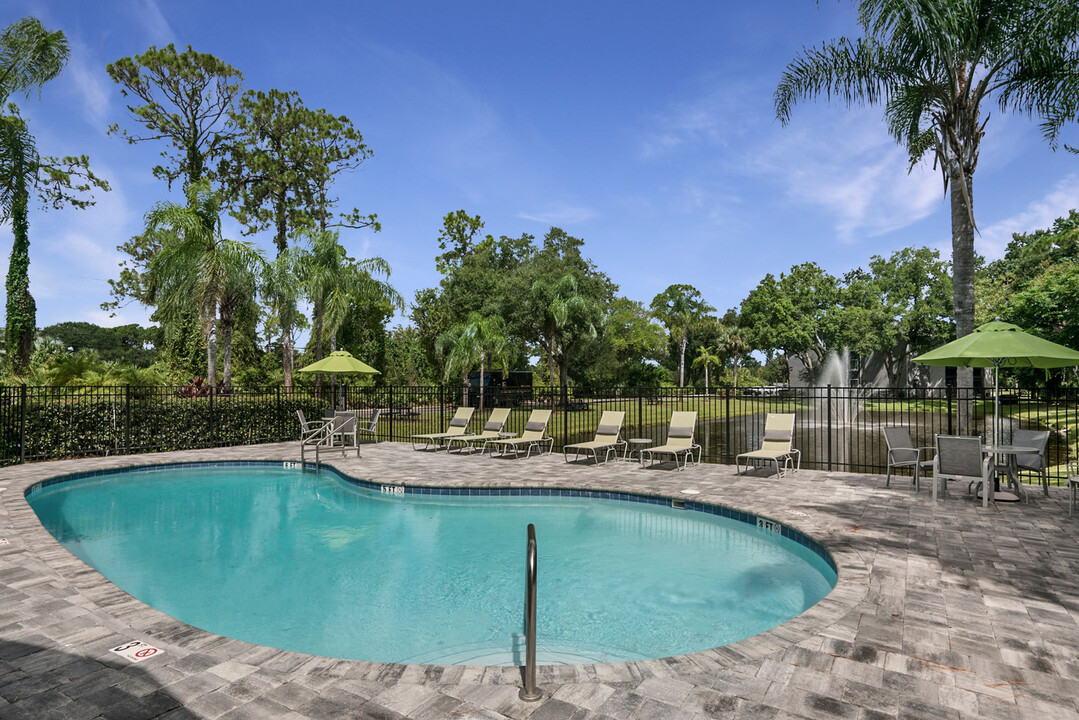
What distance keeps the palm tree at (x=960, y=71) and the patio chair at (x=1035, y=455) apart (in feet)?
5.70

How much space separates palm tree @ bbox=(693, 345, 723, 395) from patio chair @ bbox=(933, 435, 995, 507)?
143 feet

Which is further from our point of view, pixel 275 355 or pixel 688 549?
pixel 275 355

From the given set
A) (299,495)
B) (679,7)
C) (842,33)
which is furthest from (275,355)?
(842,33)

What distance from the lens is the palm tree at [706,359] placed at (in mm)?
51578

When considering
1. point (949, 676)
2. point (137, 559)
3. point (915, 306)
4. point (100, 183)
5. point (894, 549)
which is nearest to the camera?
point (949, 676)

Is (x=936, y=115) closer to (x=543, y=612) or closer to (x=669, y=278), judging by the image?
(x=543, y=612)

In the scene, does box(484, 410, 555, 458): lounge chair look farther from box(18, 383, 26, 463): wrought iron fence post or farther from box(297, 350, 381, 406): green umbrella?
box(18, 383, 26, 463): wrought iron fence post

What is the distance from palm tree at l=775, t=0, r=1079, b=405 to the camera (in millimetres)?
8430

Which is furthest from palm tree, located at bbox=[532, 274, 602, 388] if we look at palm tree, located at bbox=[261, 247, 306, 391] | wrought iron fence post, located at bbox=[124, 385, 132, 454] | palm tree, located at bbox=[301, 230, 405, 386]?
wrought iron fence post, located at bbox=[124, 385, 132, 454]

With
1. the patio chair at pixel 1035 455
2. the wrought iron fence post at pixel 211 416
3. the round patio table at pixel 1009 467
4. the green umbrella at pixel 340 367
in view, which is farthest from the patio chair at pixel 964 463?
the wrought iron fence post at pixel 211 416

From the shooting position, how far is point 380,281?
72.2 ft

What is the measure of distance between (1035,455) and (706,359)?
44.4 metres

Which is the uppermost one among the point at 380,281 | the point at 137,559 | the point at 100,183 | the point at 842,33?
the point at 100,183

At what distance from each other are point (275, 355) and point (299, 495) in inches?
1007
